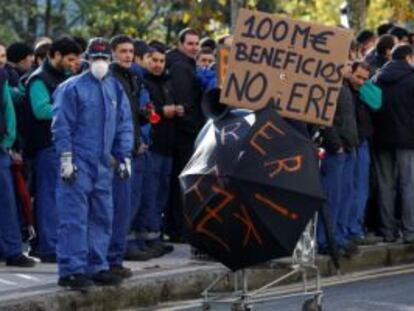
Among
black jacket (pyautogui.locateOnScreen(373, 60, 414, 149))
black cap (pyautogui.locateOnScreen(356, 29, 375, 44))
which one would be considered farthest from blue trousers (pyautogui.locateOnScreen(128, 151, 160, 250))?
black cap (pyautogui.locateOnScreen(356, 29, 375, 44))

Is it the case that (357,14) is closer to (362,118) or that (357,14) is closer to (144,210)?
(362,118)

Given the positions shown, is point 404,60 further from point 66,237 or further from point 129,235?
point 66,237

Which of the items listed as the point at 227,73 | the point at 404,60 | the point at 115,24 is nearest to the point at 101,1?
the point at 115,24

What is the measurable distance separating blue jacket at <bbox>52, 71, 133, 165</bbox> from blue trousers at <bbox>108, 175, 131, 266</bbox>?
2.19ft

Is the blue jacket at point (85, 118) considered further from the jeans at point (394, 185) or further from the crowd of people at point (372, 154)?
the jeans at point (394, 185)

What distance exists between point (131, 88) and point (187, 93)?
1.91m

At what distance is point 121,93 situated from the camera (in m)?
12.1

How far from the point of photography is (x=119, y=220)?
12.6 meters

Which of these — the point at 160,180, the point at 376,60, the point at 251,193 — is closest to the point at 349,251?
the point at 160,180

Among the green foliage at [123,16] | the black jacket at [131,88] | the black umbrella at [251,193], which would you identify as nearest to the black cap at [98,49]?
the black jacket at [131,88]

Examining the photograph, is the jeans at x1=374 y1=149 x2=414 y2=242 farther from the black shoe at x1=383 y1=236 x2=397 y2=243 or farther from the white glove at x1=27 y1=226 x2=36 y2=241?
the white glove at x1=27 y1=226 x2=36 y2=241

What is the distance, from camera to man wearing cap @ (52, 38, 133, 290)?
456 inches

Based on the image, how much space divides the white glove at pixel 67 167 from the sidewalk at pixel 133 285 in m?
0.85

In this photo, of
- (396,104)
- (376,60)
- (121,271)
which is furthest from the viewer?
(376,60)
